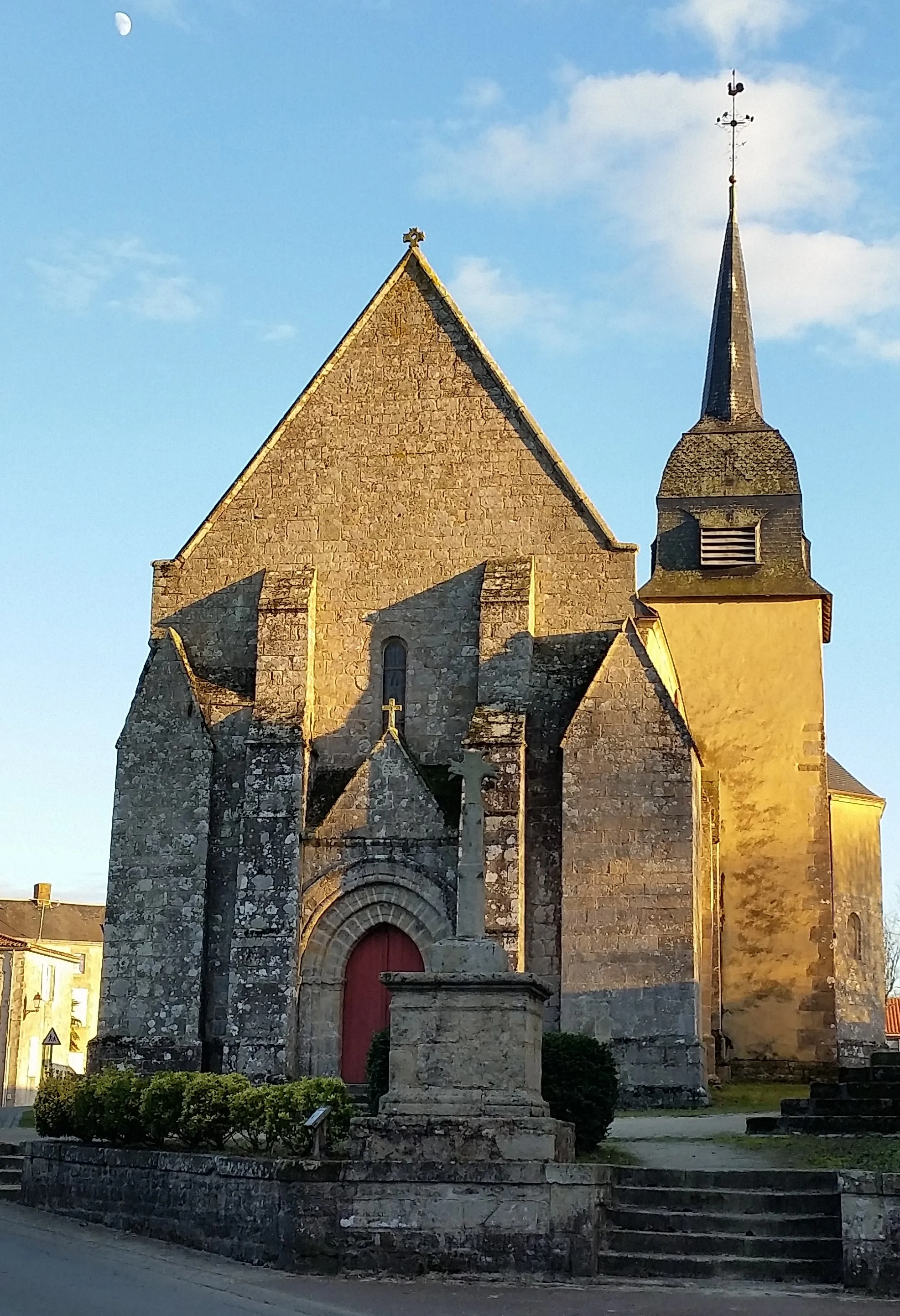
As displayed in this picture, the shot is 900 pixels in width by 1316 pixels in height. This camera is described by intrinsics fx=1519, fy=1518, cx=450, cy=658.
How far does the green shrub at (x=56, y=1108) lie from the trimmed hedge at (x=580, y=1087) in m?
3.30

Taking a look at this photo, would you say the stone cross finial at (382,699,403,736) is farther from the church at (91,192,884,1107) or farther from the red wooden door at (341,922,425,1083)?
the red wooden door at (341,922,425,1083)

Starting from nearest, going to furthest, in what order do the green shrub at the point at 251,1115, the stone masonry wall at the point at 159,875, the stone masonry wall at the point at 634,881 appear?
the green shrub at the point at 251,1115, the stone masonry wall at the point at 634,881, the stone masonry wall at the point at 159,875

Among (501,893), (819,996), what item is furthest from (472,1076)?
(819,996)

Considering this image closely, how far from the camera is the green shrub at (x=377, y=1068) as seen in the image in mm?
14320

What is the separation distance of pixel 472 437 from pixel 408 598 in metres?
2.65

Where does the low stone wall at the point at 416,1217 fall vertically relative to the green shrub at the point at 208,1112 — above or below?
below

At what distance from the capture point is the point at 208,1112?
13.1m

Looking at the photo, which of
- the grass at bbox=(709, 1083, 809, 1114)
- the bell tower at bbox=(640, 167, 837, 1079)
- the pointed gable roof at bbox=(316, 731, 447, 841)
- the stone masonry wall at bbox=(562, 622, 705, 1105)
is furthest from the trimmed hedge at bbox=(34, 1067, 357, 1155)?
the bell tower at bbox=(640, 167, 837, 1079)

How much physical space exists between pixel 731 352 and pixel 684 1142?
64.8ft

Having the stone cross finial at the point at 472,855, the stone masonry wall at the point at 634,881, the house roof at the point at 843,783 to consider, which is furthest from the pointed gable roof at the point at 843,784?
the stone cross finial at the point at 472,855

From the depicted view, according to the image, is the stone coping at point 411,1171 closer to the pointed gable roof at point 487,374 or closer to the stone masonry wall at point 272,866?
the stone masonry wall at point 272,866

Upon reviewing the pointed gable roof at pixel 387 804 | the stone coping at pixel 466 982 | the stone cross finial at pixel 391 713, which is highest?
the stone cross finial at pixel 391 713

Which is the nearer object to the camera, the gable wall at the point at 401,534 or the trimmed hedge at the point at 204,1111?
the trimmed hedge at the point at 204,1111

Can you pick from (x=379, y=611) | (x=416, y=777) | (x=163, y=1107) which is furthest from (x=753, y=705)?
(x=163, y=1107)
